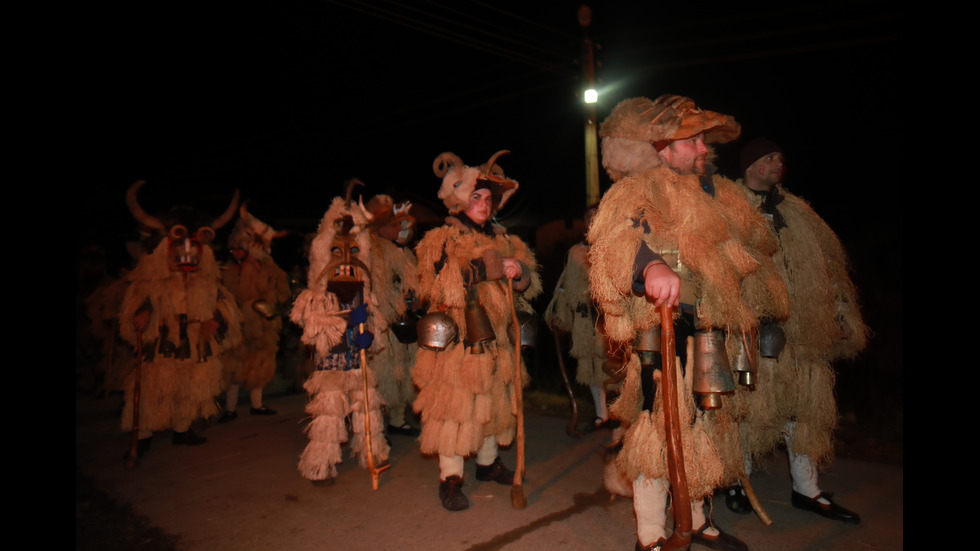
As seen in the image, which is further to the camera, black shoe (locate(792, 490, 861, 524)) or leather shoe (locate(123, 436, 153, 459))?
leather shoe (locate(123, 436, 153, 459))

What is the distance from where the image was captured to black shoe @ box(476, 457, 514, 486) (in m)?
4.51

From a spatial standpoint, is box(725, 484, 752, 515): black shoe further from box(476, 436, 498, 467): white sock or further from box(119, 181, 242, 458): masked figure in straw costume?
box(119, 181, 242, 458): masked figure in straw costume

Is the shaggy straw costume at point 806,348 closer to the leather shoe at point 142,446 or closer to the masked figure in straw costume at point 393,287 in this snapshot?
the masked figure in straw costume at point 393,287

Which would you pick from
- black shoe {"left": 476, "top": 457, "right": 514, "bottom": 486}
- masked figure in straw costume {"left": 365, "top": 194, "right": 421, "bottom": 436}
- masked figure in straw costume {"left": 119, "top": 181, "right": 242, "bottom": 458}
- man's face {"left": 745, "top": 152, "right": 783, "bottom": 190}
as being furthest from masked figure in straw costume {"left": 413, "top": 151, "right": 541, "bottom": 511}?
masked figure in straw costume {"left": 119, "top": 181, "right": 242, "bottom": 458}

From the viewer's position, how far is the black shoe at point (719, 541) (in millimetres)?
3211

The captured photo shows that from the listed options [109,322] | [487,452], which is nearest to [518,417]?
[487,452]

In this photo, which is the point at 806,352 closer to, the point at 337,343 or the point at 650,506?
the point at 650,506

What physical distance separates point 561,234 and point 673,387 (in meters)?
8.67

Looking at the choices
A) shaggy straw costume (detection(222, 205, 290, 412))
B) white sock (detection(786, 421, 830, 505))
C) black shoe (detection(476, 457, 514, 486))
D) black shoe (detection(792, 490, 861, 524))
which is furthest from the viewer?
shaggy straw costume (detection(222, 205, 290, 412))

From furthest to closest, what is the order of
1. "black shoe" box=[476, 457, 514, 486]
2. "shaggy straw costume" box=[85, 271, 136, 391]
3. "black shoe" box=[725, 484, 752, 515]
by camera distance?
"shaggy straw costume" box=[85, 271, 136, 391], "black shoe" box=[476, 457, 514, 486], "black shoe" box=[725, 484, 752, 515]

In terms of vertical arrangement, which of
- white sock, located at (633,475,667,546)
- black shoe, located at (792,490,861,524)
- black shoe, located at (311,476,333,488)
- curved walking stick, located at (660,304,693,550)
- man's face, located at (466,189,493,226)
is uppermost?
man's face, located at (466,189,493,226)

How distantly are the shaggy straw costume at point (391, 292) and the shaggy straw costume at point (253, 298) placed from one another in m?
2.30

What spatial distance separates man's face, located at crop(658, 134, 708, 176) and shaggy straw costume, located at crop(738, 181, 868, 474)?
1.07 meters

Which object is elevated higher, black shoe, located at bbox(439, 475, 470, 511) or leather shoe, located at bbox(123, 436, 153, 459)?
black shoe, located at bbox(439, 475, 470, 511)
